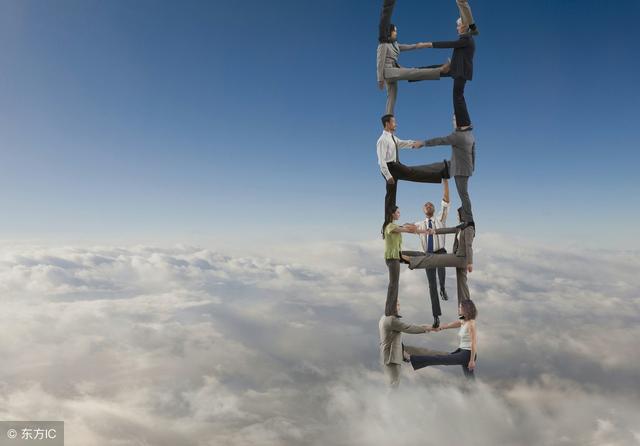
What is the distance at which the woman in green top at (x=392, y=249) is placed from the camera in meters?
15.3

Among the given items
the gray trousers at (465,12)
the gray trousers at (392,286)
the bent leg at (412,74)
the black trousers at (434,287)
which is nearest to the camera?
the gray trousers at (465,12)

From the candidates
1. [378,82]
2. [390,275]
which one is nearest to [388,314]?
[390,275]

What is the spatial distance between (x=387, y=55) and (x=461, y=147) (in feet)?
12.7

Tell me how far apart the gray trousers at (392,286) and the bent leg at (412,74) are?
5.95 metres

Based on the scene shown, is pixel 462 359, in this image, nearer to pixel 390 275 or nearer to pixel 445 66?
pixel 390 275

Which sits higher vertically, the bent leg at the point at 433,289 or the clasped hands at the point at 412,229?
the clasped hands at the point at 412,229

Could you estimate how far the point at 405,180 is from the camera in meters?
15.5

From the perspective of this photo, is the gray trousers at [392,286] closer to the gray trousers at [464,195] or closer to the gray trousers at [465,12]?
the gray trousers at [464,195]

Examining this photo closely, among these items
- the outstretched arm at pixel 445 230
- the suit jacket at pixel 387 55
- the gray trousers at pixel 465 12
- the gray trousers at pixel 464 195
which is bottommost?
the outstretched arm at pixel 445 230

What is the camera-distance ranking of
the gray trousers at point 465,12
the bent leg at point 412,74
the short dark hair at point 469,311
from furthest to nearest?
the bent leg at point 412,74, the short dark hair at point 469,311, the gray trousers at point 465,12

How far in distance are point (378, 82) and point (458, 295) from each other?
7.49 metres

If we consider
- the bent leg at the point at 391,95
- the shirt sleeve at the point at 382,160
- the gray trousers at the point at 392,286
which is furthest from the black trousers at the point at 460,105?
the gray trousers at the point at 392,286

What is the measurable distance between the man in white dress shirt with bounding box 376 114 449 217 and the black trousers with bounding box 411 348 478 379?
4.89 m

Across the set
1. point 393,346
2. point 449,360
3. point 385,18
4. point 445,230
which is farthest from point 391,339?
point 385,18
